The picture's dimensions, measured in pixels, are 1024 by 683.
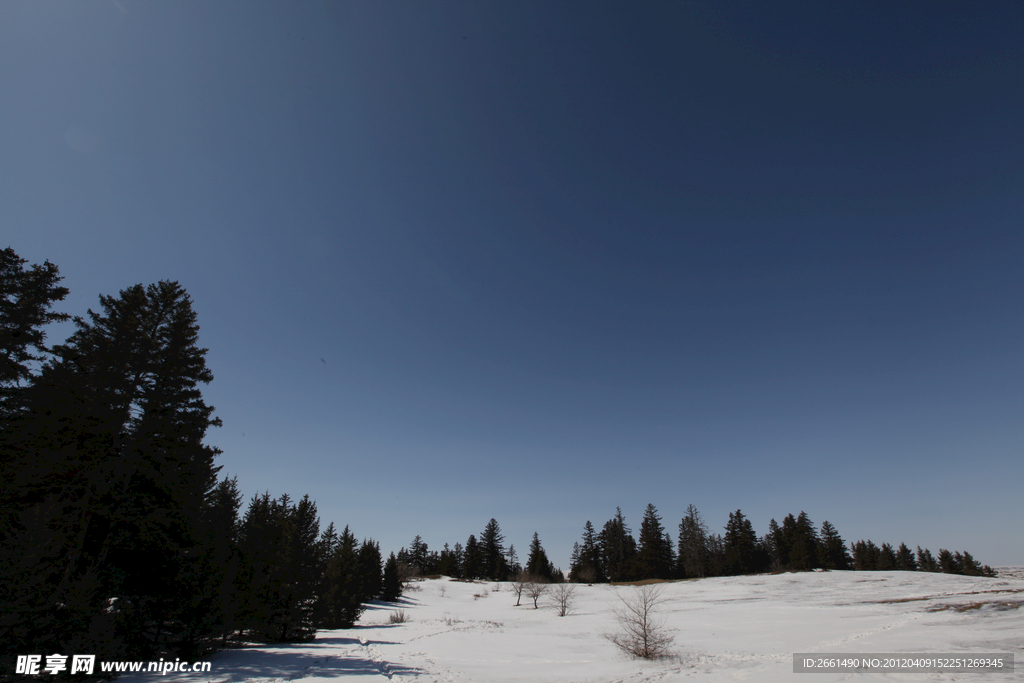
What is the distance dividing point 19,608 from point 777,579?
75618mm

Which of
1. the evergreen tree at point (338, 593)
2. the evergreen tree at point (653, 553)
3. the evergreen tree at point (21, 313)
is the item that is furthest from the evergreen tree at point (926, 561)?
the evergreen tree at point (21, 313)

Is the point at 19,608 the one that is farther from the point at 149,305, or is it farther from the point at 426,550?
the point at 426,550

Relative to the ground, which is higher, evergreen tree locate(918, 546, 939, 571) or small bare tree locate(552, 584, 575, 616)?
small bare tree locate(552, 584, 575, 616)

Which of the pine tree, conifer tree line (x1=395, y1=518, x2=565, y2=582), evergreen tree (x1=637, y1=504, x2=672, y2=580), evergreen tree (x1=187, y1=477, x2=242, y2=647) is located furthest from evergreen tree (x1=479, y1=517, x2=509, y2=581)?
evergreen tree (x1=187, y1=477, x2=242, y2=647)

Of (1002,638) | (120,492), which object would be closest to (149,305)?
(120,492)

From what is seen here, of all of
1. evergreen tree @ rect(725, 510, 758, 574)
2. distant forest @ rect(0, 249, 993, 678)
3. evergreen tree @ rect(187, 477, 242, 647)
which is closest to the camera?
distant forest @ rect(0, 249, 993, 678)

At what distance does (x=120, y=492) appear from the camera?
15.4 meters

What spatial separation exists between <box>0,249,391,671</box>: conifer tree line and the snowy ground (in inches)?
104

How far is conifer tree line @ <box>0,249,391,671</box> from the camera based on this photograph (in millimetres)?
10375

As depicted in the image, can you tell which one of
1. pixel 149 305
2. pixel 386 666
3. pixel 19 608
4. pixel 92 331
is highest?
pixel 149 305

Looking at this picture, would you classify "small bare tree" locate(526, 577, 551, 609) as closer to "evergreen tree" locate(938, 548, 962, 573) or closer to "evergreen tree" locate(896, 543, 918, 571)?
"evergreen tree" locate(896, 543, 918, 571)

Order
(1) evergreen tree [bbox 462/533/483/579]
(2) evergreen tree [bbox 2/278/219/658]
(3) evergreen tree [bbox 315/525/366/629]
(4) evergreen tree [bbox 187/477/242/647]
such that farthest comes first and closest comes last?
1. (1) evergreen tree [bbox 462/533/483/579]
2. (3) evergreen tree [bbox 315/525/366/629]
3. (4) evergreen tree [bbox 187/477/242/647]
4. (2) evergreen tree [bbox 2/278/219/658]

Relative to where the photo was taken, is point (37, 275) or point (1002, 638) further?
point (37, 275)

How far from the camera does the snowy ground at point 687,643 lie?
13.5m
